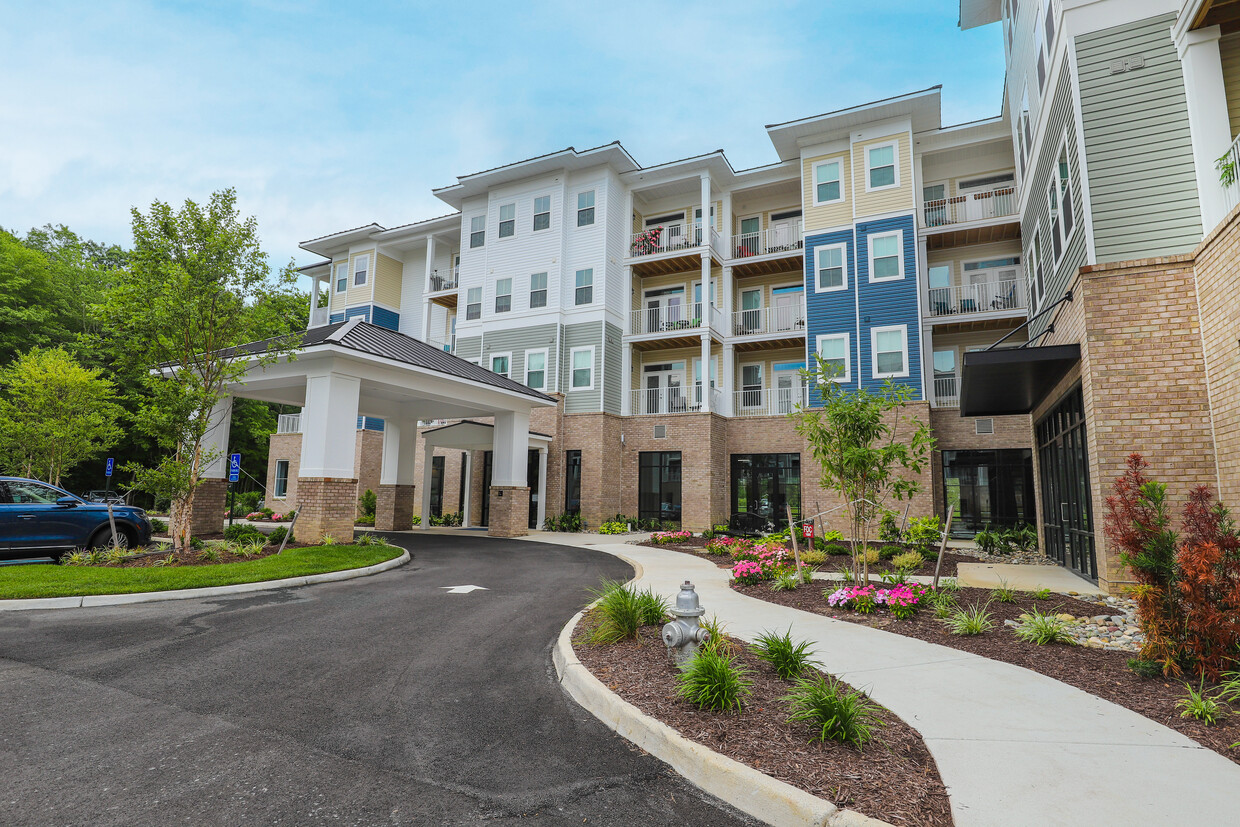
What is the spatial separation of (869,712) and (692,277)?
76.8 feet

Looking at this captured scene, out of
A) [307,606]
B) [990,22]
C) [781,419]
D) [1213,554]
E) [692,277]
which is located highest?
[990,22]

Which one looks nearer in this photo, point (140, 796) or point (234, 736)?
point (140, 796)

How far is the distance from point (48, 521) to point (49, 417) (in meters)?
17.7

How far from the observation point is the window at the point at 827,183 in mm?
23297

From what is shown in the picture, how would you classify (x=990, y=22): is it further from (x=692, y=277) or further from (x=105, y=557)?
(x=105, y=557)

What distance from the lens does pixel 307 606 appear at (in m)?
8.50

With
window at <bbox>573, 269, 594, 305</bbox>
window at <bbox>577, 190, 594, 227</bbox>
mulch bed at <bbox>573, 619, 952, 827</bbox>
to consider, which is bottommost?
mulch bed at <bbox>573, 619, 952, 827</bbox>

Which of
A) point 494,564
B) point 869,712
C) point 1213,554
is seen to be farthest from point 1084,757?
point 494,564

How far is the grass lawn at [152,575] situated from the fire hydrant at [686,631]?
774 centimetres

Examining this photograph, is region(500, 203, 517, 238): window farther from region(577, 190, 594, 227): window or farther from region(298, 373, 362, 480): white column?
region(298, 373, 362, 480): white column

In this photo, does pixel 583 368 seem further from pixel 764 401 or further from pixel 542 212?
pixel 764 401

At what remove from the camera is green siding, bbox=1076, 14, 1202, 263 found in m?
8.90

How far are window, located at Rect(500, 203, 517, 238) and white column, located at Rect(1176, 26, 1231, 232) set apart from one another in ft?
70.9

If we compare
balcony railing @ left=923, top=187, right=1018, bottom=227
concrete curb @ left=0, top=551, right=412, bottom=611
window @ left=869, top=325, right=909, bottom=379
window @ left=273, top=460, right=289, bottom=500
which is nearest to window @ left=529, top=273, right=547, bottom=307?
window @ left=869, top=325, right=909, bottom=379
